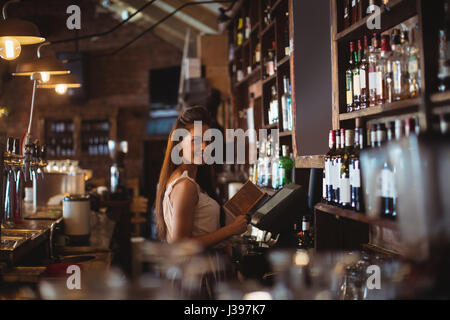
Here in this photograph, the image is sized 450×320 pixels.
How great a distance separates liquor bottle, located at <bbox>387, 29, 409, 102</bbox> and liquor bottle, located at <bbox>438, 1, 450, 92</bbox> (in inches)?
7.3

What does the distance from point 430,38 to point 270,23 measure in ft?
7.49

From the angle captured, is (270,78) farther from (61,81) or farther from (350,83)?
(61,81)

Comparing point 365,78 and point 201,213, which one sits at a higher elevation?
point 365,78

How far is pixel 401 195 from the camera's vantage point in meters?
1.04

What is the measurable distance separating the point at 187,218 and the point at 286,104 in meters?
1.44

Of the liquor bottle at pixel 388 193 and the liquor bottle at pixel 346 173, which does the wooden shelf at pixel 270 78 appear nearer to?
the liquor bottle at pixel 346 173

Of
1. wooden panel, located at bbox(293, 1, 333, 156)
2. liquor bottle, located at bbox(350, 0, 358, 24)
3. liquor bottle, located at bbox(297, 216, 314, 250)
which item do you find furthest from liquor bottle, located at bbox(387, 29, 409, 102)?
liquor bottle, located at bbox(297, 216, 314, 250)

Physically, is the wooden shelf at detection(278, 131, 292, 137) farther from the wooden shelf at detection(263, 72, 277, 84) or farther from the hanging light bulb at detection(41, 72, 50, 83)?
the hanging light bulb at detection(41, 72, 50, 83)

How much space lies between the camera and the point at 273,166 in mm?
3207

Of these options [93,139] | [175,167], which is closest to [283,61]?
[175,167]

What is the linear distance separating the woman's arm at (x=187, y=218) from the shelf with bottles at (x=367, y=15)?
94cm

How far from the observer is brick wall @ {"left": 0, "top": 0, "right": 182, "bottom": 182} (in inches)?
419
